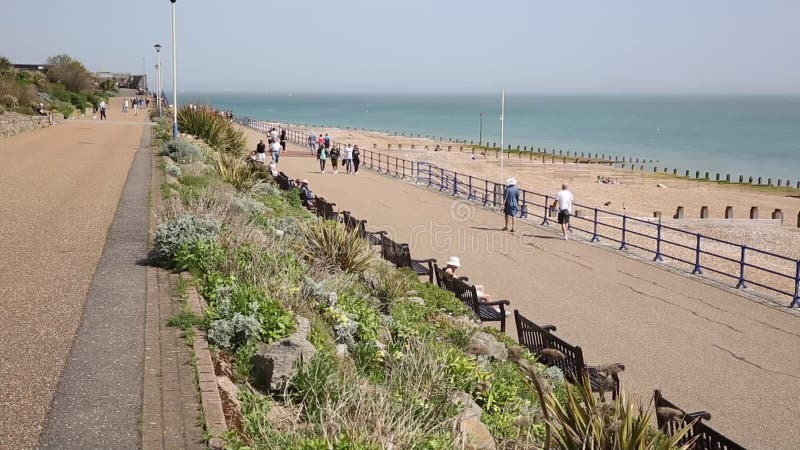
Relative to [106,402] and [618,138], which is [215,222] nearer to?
[106,402]

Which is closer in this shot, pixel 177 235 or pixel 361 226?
pixel 177 235

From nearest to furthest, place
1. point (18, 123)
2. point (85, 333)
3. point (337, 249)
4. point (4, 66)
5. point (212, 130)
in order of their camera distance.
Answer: point (85, 333) < point (337, 249) < point (212, 130) < point (18, 123) < point (4, 66)

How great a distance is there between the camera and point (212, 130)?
96.3ft

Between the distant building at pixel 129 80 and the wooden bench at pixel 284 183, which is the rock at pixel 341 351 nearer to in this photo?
the wooden bench at pixel 284 183

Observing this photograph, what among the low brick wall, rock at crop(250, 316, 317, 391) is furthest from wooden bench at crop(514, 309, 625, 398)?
the low brick wall

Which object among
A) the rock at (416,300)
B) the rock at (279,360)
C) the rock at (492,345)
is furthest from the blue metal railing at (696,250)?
the rock at (279,360)

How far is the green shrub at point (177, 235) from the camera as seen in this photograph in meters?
9.56

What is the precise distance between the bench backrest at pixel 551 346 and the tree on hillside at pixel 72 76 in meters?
60.2

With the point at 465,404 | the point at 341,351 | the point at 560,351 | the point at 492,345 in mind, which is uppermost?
the point at 341,351

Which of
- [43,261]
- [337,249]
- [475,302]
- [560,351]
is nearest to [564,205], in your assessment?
[475,302]

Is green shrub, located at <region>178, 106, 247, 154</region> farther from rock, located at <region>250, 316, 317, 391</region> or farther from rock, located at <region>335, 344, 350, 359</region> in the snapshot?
rock, located at <region>250, 316, 317, 391</region>

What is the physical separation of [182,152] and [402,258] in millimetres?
11509

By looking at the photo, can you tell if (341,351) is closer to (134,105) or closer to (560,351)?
(560,351)

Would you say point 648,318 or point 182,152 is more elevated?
point 182,152
